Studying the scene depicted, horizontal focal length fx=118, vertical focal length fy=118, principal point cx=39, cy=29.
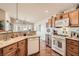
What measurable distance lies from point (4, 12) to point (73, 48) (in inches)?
65.6

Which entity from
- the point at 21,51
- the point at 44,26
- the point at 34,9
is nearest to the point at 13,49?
the point at 21,51

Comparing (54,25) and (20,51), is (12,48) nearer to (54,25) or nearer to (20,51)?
(20,51)

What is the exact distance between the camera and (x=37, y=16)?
8.88ft

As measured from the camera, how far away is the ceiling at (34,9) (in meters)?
2.49

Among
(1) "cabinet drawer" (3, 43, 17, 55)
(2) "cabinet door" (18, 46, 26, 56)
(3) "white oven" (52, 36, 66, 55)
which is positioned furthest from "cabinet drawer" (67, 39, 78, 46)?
(1) "cabinet drawer" (3, 43, 17, 55)

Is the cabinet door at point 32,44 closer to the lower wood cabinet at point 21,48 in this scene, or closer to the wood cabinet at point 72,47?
the lower wood cabinet at point 21,48

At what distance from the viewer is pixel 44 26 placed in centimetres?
273

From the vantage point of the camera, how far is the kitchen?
8.21 ft

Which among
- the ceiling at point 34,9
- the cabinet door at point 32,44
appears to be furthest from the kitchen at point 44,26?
the cabinet door at point 32,44

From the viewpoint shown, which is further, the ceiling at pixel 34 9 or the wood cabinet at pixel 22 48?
the wood cabinet at pixel 22 48

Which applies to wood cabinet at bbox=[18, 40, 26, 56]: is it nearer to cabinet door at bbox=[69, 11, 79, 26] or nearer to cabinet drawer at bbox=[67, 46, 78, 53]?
cabinet drawer at bbox=[67, 46, 78, 53]

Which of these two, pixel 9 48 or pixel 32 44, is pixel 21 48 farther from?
pixel 9 48

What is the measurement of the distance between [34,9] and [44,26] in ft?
1.48

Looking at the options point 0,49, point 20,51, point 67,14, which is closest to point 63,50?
point 67,14
